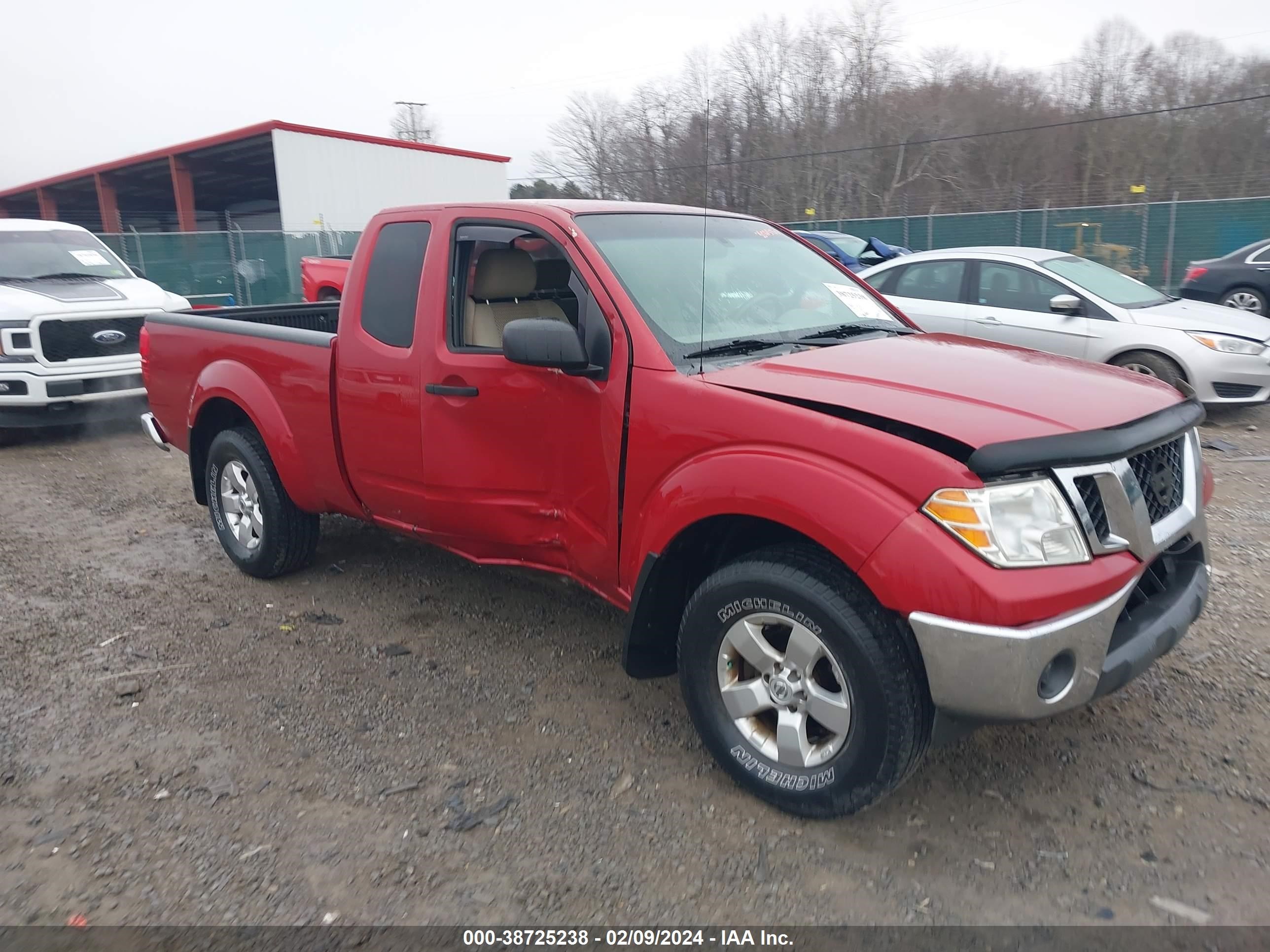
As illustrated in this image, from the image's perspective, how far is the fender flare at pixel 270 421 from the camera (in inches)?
185

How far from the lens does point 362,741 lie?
353 cm

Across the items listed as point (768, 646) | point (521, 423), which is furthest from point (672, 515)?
point (521, 423)

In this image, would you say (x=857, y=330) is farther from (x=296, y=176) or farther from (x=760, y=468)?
(x=296, y=176)

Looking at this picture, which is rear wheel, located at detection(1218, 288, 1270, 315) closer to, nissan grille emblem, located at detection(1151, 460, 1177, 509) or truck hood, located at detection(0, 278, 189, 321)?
nissan grille emblem, located at detection(1151, 460, 1177, 509)

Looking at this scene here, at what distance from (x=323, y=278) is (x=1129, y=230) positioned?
1614cm

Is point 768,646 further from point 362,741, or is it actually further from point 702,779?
point 362,741

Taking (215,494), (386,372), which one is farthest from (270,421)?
(386,372)

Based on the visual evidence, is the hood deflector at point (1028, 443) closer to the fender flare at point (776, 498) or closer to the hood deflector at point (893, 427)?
the hood deflector at point (893, 427)

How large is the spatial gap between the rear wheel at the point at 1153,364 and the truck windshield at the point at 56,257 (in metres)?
9.71

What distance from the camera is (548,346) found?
10.7 feet

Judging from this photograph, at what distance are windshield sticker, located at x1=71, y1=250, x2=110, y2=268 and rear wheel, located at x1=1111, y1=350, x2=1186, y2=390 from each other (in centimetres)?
982

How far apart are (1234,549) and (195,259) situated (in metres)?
20.0

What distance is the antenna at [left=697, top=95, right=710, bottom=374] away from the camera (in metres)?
3.30

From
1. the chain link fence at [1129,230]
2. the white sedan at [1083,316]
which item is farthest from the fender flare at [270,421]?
the chain link fence at [1129,230]
